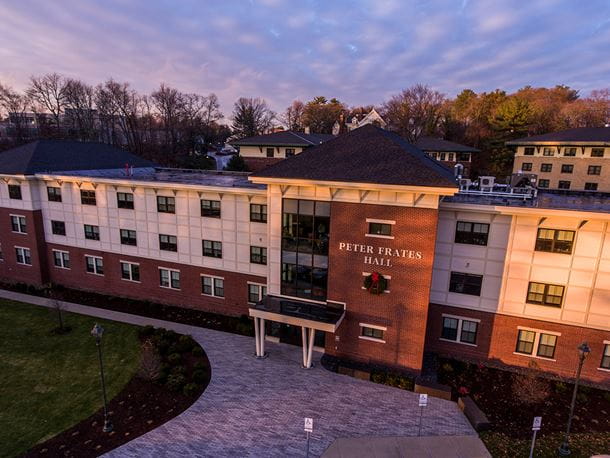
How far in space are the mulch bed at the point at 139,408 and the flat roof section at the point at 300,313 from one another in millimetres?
4779

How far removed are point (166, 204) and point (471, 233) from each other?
21303 mm

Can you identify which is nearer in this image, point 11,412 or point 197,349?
point 11,412

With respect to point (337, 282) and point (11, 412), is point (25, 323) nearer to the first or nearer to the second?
point (11, 412)

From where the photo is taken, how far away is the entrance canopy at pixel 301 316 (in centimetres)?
1906

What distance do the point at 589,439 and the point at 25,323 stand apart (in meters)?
34.8

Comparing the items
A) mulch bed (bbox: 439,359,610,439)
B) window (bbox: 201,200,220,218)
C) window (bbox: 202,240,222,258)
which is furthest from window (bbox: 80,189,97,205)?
mulch bed (bbox: 439,359,610,439)

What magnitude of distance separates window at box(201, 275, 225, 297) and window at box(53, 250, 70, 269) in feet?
45.7

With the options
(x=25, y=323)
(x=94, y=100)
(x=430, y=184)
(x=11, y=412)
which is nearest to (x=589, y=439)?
(x=430, y=184)

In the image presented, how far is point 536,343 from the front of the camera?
19.6 meters

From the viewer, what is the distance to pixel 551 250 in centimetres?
1839

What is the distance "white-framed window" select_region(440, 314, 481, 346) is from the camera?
68.1 feet

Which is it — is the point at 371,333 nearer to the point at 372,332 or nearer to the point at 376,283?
the point at 372,332

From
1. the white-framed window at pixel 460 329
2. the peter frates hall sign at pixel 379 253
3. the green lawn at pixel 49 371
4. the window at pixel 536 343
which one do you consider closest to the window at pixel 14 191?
the green lawn at pixel 49 371

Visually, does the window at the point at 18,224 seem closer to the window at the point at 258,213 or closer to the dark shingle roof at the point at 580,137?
the window at the point at 258,213
